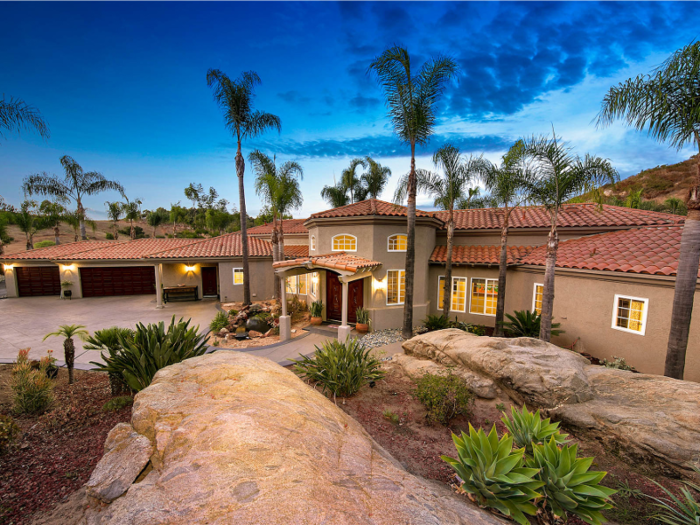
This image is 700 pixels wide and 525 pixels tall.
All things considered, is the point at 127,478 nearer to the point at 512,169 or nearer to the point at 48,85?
the point at 512,169

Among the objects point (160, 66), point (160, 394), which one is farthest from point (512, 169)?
point (160, 66)

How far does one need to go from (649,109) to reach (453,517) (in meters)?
9.92

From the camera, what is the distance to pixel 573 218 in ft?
47.1

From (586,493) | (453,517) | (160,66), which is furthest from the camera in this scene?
(160,66)

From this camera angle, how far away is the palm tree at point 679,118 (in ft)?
20.3

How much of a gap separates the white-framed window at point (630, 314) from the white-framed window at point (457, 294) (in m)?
6.24

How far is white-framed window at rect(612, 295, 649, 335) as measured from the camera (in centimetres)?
905

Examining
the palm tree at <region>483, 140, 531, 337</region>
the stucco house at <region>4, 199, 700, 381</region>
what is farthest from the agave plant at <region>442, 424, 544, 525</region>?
the palm tree at <region>483, 140, 531, 337</region>

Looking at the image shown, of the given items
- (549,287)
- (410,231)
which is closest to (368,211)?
(410,231)

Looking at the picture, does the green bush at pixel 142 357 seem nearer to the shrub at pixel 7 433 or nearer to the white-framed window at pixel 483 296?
the shrub at pixel 7 433

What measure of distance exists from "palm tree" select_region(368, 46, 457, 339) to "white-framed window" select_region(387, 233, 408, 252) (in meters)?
2.61

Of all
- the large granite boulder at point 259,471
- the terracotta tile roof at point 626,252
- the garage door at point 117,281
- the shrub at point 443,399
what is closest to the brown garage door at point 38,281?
the garage door at point 117,281

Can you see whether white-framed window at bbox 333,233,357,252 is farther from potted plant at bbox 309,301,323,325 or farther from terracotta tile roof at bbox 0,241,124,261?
terracotta tile roof at bbox 0,241,124,261

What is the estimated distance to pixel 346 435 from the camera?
3.61 metres
